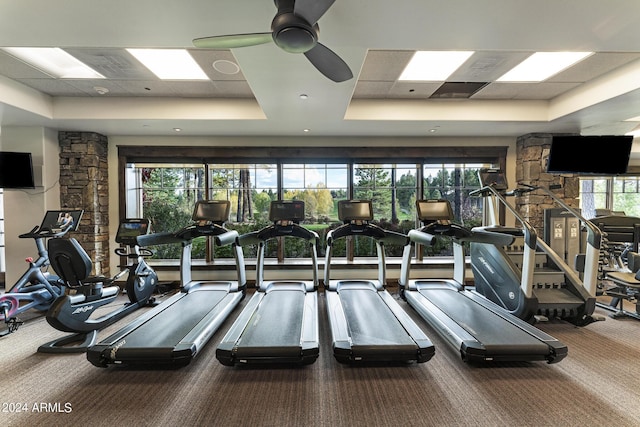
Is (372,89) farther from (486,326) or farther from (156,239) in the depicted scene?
(156,239)

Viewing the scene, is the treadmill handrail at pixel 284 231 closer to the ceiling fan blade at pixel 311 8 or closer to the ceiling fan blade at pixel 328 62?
the ceiling fan blade at pixel 328 62

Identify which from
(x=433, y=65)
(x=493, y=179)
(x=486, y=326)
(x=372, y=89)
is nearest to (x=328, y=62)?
(x=433, y=65)

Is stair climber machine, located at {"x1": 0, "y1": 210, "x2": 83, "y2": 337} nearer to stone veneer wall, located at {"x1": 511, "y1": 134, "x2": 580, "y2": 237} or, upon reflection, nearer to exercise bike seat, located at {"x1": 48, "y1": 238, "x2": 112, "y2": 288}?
exercise bike seat, located at {"x1": 48, "y1": 238, "x2": 112, "y2": 288}

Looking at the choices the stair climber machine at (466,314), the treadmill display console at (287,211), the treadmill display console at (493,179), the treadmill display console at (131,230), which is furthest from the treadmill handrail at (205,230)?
the treadmill display console at (493,179)

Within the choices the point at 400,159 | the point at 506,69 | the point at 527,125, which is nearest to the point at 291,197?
the point at 400,159

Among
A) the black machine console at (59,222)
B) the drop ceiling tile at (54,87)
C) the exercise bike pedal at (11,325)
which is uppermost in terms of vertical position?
the drop ceiling tile at (54,87)

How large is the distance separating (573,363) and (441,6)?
324 centimetres

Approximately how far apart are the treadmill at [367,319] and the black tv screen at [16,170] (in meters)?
4.60

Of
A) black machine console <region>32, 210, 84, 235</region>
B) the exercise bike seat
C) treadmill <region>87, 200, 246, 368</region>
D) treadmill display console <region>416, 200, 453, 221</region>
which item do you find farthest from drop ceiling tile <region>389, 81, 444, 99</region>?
black machine console <region>32, 210, 84, 235</region>

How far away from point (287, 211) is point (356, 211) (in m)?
1.04

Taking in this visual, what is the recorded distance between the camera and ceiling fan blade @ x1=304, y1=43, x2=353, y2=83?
201 cm

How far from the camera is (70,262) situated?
2992mm

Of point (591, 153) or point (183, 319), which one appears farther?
point (591, 153)

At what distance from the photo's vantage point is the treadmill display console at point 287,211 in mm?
4207
